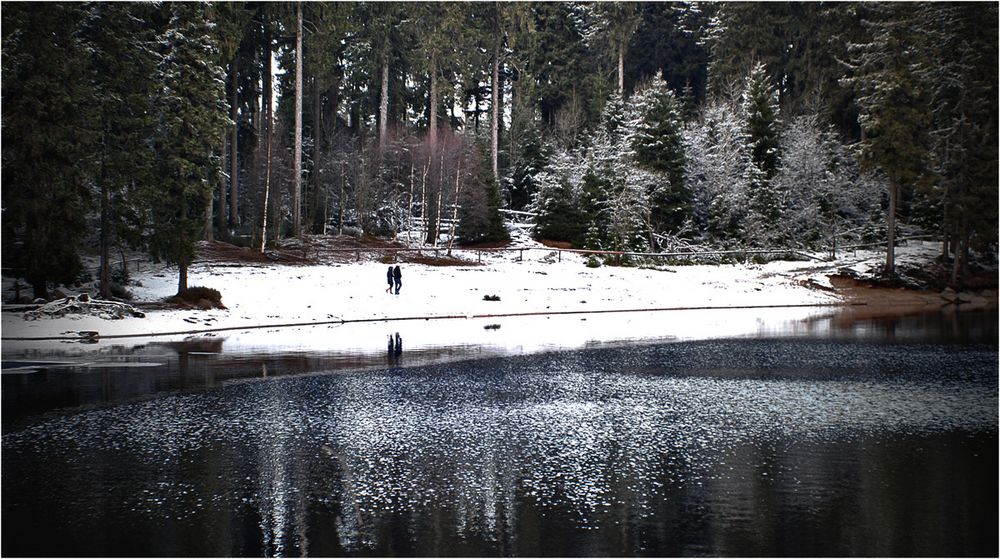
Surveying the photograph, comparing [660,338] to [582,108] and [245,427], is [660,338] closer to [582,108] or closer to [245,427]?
[245,427]

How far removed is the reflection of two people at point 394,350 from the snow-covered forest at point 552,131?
11.6 metres

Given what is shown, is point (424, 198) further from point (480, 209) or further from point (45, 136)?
point (45, 136)

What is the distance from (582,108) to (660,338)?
48015 millimetres

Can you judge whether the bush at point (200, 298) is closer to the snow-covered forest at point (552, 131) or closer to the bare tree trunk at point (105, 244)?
the snow-covered forest at point (552, 131)

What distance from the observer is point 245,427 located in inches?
501

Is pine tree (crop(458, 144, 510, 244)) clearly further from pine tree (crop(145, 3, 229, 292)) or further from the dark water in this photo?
the dark water

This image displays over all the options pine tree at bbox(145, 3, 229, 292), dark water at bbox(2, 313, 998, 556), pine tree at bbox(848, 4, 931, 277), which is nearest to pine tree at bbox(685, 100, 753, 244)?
pine tree at bbox(848, 4, 931, 277)

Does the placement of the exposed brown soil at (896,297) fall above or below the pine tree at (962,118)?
below

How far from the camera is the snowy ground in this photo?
26.0m

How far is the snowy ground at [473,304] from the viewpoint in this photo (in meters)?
26.0

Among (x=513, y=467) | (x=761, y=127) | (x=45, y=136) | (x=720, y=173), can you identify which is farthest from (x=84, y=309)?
(x=761, y=127)

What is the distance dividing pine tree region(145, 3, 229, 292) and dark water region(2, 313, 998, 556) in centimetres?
1522

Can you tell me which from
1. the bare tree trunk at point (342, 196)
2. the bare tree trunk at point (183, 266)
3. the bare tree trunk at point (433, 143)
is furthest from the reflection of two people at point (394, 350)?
the bare tree trunk at point (342, 196)

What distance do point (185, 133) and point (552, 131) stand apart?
135 ft
